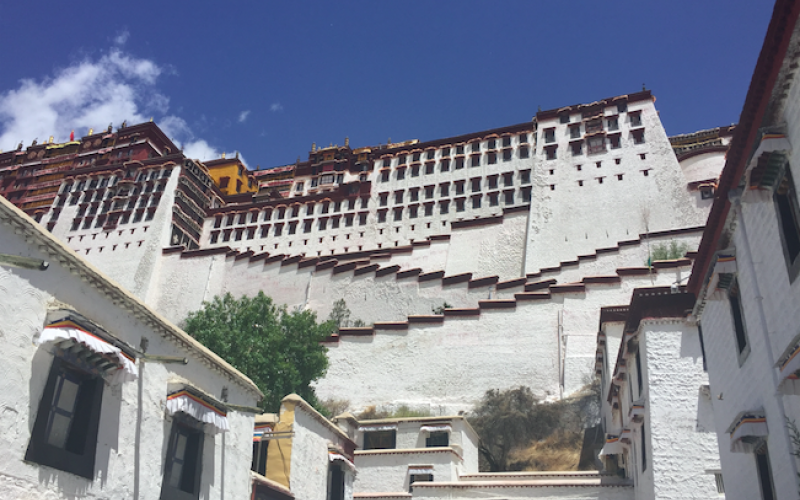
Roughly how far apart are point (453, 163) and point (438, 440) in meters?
29.1

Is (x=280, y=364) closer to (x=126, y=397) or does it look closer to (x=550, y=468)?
(x=550, y=468)

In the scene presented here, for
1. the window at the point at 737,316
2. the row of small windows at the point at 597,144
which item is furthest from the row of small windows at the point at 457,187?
the window at the point at 737,316

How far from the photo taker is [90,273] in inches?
309

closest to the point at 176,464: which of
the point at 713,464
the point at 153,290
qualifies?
the point at 713,464

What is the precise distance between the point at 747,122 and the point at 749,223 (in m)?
1.22

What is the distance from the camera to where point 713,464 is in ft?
43.3

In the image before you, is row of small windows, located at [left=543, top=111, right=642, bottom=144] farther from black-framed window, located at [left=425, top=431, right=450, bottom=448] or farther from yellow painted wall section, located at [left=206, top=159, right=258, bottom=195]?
yellow painted wall section, located at [left=206, top=159, right=258, bottom=195]

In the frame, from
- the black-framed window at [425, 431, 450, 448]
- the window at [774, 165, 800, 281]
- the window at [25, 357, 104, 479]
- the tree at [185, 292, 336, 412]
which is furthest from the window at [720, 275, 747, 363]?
the tree at [185, 292, 336, 412]

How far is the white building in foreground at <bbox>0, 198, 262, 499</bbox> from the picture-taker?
6.79 m

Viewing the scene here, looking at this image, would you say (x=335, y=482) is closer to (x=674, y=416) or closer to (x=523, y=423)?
(x=674, y=416)

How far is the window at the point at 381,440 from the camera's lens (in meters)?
20.9

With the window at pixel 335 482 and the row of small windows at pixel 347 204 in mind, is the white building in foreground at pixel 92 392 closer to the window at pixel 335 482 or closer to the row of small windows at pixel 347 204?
the window at pixel 335 482

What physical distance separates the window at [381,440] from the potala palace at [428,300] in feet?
0.18

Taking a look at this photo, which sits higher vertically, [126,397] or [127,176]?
[127,176]
